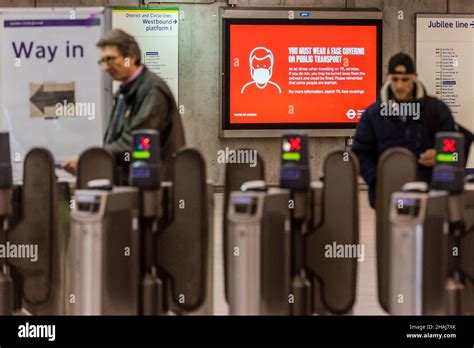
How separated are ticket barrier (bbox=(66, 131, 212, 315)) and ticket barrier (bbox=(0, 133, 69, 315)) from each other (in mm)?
A: 177

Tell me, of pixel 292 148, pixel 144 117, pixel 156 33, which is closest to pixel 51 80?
pixel 144 117

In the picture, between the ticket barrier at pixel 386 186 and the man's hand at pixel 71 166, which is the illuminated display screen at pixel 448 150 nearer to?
the ticket barrier at pixel 386 186

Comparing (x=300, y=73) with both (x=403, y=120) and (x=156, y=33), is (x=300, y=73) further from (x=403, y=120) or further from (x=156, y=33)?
(x=403, y=120)

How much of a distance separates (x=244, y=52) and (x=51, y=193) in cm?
694

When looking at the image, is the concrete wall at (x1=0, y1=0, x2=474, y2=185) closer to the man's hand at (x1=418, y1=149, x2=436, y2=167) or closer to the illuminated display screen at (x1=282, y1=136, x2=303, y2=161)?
the man's hand at (x1=418, y1=149, x2=436, y2=167)

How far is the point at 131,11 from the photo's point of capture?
1136cm

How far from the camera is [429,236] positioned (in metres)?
4.46

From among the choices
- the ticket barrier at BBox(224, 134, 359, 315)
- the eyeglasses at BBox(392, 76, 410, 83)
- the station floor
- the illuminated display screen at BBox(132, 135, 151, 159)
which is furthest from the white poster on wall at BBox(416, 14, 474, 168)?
the illuminated display screen at BBox(132, 135, 151, 159)

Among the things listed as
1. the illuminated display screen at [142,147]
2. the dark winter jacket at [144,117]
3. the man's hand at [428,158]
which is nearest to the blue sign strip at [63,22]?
the dark winter jacket at [144,117]

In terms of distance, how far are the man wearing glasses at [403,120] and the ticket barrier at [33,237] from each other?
64.3 inches

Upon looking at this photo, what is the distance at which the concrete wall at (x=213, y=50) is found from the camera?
11.7 meters

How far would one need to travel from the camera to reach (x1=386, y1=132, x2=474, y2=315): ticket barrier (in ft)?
14.2

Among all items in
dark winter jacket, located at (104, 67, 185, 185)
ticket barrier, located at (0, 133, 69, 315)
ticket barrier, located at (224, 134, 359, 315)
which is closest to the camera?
ticket barrier, located at (224, 134, 359, 315)
